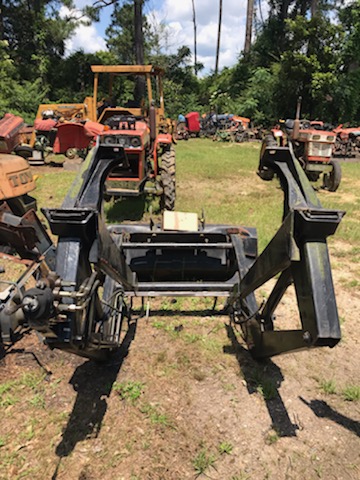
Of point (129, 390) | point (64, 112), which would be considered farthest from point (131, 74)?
point (129, 390)

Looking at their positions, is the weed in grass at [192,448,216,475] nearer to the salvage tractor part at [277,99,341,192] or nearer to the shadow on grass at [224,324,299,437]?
the shadow on grass at [224,324,299,437]

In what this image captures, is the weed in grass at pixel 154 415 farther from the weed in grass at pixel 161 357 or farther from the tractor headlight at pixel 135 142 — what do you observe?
the tractor headlight at pixel 135 142

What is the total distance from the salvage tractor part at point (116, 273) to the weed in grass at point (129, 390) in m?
0.26

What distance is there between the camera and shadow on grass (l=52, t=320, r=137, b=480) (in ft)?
7.35

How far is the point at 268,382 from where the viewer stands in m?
2.70

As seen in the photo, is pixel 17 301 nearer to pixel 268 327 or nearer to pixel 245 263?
pixel 268 327

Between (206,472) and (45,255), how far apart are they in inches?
86.5

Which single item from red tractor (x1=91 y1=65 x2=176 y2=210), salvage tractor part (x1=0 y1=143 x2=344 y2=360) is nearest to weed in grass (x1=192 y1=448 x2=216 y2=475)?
salvage tractor part (x1=0 y1=143 x2=344 y2=360)

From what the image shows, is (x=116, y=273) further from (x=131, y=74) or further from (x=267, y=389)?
(x=131, y=74)

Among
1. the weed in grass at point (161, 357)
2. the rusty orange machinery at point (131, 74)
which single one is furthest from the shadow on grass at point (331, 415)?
the rusty orange machinery at point (131, 74)

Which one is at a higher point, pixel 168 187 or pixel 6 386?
pixel 168 187

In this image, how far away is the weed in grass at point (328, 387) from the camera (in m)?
2.63

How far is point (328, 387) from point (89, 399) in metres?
1.73

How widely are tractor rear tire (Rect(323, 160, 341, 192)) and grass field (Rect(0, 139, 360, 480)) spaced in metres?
5.26
